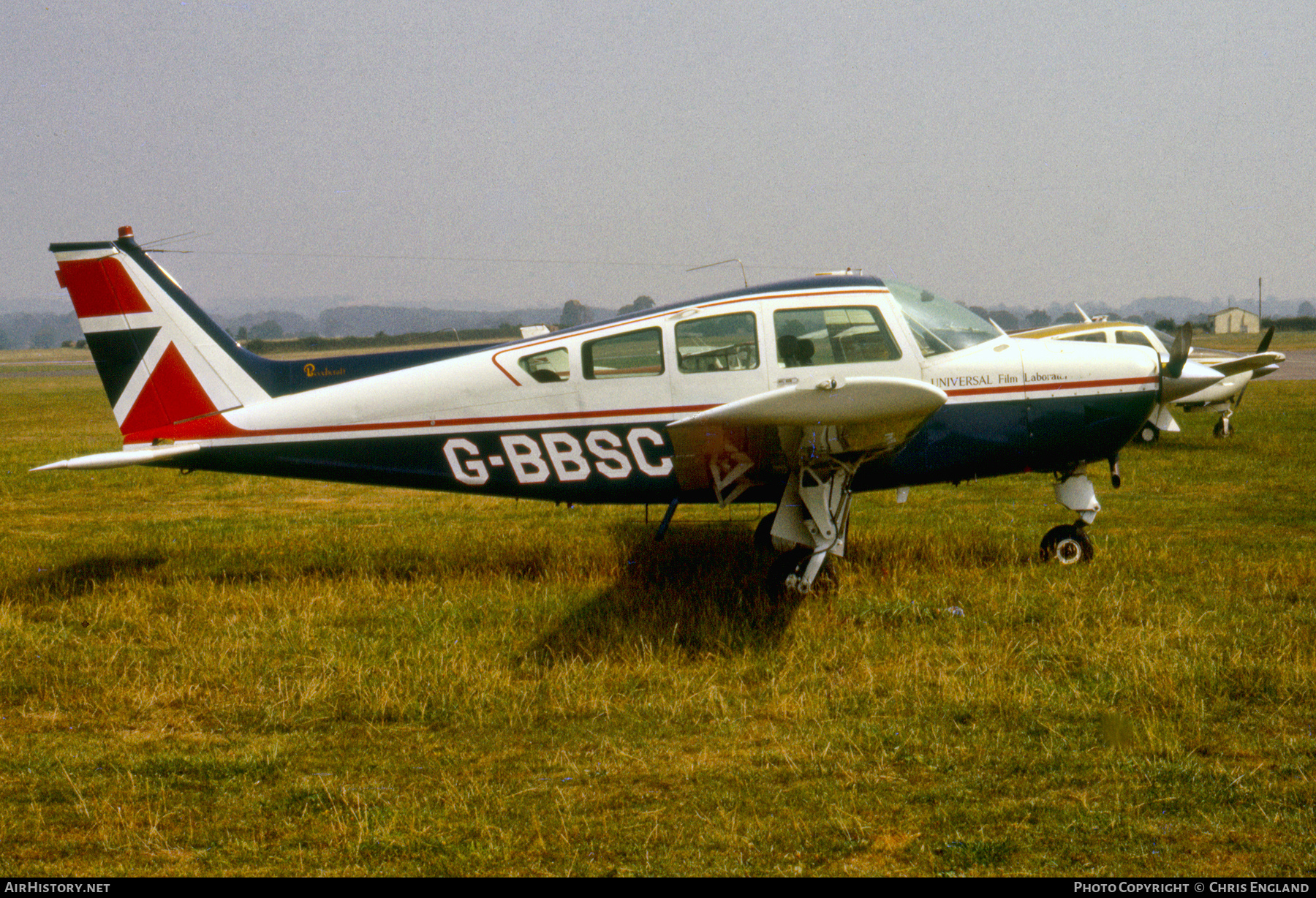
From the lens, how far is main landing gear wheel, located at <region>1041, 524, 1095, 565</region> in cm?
863

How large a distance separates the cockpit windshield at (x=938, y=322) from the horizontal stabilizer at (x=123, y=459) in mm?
6567

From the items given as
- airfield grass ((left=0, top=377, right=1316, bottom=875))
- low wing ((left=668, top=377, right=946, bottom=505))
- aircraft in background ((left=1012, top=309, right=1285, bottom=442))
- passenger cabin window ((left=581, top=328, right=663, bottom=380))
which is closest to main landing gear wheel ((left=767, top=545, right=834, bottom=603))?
airfield grass ((left=0, top=377, right=1316, bottom=875))

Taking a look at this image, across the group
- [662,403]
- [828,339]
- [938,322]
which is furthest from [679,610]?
[938,322]

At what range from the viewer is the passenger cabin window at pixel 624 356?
794cm

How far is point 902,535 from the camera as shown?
1005 cm

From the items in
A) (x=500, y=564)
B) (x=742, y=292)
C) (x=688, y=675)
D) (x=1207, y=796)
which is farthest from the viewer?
(x=500, y=564)

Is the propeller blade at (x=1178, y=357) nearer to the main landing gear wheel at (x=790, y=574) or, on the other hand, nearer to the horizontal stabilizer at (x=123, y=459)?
the main landing gear wheel at (x=790, y=574)

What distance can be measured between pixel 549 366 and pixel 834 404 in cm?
287

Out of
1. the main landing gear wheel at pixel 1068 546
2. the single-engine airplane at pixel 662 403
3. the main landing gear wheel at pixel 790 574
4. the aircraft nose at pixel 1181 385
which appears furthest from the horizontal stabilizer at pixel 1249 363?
the main landing gear wheel at pixel 790 574

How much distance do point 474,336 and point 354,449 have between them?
4194 mm

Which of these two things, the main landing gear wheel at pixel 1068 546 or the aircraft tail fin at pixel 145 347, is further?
the aircraft tail fin at pixel 145 347

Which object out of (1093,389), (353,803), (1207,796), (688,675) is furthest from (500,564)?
(1207,796)

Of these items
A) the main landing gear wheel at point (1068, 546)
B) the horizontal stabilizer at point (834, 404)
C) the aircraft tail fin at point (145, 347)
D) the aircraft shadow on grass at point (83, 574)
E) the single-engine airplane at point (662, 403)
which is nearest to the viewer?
the horizontal stabilizer at point (834, 404)
